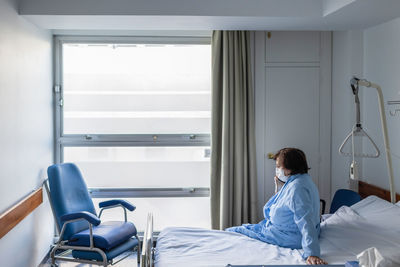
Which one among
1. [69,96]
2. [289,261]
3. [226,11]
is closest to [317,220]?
[289,261]

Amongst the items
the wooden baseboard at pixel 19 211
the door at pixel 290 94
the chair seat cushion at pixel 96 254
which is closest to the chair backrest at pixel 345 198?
the door at pixel 290 94

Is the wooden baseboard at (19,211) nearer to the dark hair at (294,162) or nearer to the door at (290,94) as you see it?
the dark hair at (294,162)

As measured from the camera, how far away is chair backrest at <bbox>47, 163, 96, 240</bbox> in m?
3.45

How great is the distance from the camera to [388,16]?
341cm

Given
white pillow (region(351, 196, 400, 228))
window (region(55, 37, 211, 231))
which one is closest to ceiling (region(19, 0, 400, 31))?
window (region(55, 37, 211, 231))

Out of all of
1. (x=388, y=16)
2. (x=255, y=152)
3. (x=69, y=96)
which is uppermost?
(x=388, y=16)

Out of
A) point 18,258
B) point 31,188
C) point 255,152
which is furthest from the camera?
point 255,152

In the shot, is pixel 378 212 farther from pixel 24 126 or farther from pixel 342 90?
pixel 24 126

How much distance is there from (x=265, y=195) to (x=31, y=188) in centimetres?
233

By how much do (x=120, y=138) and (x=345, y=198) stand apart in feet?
7.69

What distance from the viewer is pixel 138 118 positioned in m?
4.33

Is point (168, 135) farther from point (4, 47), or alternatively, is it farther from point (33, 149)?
point (4, 47)

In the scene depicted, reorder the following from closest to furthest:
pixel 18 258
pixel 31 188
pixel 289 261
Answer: pixel 289 261 < pixel 18 258 < pixel 31 188

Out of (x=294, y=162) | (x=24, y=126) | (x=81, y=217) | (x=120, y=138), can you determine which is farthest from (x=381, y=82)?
(x=24, y=126)
